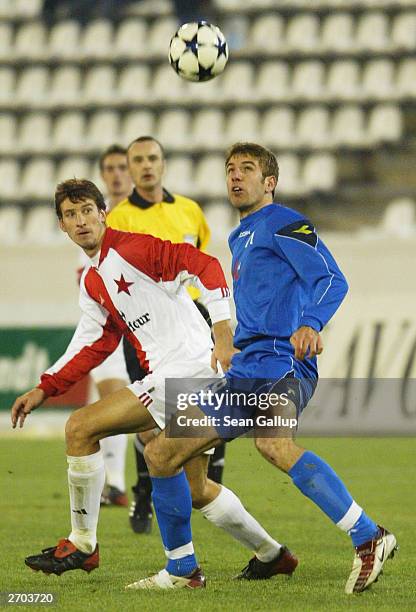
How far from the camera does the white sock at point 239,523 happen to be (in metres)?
5.33

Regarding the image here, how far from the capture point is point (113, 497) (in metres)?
8.82

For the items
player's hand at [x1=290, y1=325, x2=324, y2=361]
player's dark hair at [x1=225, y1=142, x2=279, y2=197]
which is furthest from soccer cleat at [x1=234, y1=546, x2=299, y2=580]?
player's dark hair at [x1=225, y1=142, x2=279, y2=197]

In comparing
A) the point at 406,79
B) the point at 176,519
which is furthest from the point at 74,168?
the point at 176,519

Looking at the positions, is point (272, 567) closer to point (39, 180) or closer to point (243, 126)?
point (243, 126)

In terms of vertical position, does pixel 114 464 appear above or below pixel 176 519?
below

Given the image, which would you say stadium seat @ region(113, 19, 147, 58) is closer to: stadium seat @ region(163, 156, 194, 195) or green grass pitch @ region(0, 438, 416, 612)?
stadium seat @ region(163, 156, 194, 195)

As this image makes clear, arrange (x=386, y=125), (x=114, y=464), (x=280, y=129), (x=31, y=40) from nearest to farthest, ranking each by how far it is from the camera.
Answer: (x=114, y=464), (x=386, y=125), (x=280, y=129), (x=31, y=40)

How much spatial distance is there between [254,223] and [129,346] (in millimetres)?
2512

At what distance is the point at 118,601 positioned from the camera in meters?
4.75

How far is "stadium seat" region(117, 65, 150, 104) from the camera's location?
22.5 m

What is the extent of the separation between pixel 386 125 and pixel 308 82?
168cm

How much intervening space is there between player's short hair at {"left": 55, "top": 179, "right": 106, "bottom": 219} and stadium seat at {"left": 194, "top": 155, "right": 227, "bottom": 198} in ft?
50.6

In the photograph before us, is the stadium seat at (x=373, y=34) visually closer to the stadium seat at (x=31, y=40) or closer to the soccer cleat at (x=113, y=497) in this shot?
the stadium seat at (x=31, y=40)

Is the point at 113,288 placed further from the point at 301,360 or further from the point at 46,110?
the point at 46,110
